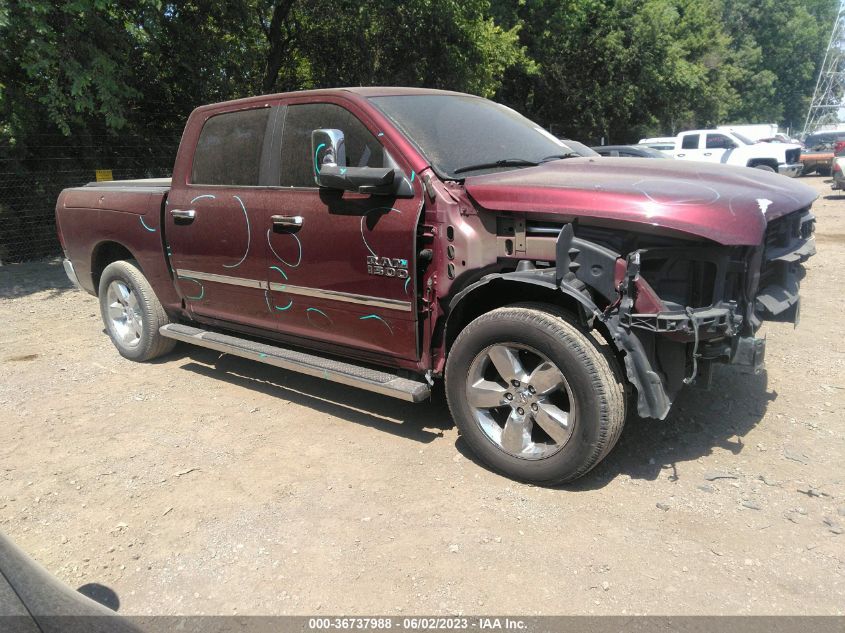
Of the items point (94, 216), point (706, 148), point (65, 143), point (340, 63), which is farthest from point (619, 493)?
point (706, 148)

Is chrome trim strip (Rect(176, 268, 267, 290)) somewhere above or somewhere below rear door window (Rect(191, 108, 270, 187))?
below


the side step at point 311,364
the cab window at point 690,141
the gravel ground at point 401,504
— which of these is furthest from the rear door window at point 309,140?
the cab window at point 690,141

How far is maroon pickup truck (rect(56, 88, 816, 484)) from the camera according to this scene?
3.04 meters

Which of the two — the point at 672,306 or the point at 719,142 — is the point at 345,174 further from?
the point at 719,142

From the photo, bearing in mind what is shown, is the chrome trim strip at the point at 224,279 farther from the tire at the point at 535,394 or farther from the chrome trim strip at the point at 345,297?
the tire at the point at 535,394

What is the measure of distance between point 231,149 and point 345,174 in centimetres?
142

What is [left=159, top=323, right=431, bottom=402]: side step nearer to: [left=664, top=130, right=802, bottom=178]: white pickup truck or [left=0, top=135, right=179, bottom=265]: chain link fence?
[left=0, top=135, right=179, bottom=265]: chain link fence

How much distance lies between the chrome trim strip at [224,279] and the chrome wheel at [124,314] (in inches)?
30.8

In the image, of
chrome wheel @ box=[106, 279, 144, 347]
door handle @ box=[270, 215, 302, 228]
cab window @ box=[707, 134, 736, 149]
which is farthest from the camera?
cab window @ box=[707, 134, 736, 149]

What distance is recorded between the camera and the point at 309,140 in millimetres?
4059

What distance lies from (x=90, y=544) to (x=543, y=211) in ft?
8.85

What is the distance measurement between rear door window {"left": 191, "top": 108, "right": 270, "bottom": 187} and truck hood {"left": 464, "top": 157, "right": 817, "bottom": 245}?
1660mm

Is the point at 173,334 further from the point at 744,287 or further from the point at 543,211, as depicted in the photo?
the point at 744,287

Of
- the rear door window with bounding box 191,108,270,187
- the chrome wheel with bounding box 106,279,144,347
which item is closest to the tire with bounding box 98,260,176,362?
the chrome wheel with bounding box 106,279,144,347
